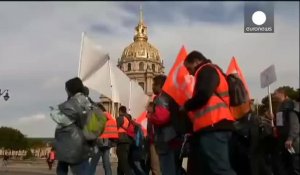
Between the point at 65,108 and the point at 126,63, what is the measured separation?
101 meters

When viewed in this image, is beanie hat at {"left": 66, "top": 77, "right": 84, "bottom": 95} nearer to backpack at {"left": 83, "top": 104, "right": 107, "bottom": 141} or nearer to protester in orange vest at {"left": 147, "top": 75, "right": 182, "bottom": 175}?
backpack at {"left": 83, "top": 104, "right": 107, "bottom": 141}

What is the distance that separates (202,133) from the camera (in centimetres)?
534

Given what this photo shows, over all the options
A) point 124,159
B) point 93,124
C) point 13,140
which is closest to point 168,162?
point 93,124

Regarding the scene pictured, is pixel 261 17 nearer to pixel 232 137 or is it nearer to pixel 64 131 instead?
pixel 232 137

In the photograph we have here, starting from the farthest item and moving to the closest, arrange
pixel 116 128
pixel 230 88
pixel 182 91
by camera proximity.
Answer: pixel 116 128 → pixel 182 91 → pixel 230 88

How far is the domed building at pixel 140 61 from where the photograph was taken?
105875mm

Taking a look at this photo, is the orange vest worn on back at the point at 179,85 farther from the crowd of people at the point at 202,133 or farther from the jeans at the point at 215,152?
the jeans at the point at 215,152

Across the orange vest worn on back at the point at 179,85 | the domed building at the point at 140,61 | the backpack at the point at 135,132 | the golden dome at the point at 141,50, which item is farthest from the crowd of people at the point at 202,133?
the golden dome at the point at 141,50

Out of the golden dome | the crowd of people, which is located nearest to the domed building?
the golden dome

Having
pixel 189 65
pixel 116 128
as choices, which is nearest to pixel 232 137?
pixel 189 65

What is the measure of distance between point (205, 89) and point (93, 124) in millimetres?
1512

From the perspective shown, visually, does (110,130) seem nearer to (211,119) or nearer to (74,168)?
(74,168)

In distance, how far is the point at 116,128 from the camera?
9.66 metres

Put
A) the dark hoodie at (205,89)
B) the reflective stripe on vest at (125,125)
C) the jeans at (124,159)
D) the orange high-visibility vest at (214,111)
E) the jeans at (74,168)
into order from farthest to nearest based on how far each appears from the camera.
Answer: the reflective stripe on vest at (125,125), the jeans at (124,159), the jeans at (74,168), the orange high-visibility vest at (214,111), the dark hoodie at (205,89)
